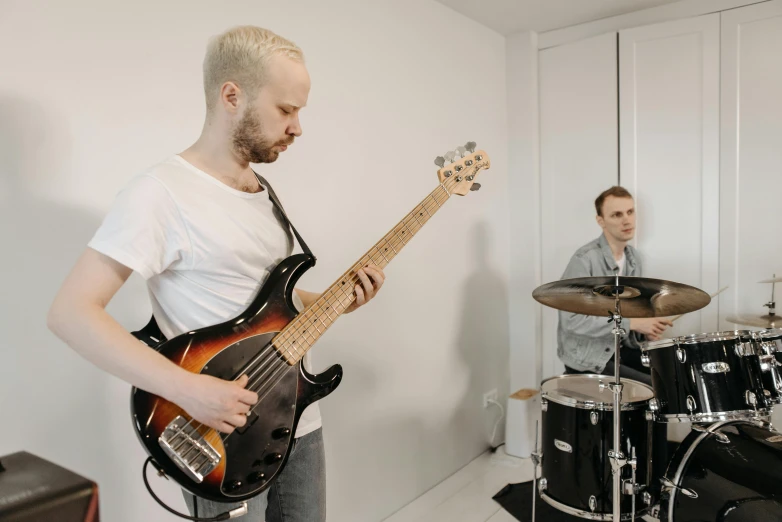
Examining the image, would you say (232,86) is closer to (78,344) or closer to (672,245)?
(78,344)

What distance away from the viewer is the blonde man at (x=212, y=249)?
3.04 feet

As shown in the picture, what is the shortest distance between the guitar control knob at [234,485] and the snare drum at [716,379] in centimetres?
146

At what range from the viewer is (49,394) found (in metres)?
1.35

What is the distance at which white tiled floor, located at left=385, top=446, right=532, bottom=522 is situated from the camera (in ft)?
7.89

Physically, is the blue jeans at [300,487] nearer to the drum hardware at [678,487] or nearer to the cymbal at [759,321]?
the drum hardware at [678,487]

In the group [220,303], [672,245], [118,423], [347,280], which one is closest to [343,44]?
[347,280]

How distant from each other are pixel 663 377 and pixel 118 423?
168 cm

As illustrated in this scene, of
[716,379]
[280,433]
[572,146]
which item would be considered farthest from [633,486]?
[572,146]

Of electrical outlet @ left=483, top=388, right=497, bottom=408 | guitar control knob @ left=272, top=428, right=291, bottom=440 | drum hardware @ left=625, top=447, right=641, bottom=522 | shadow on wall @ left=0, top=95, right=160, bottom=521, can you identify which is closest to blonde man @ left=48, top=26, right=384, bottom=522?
guitar control knob @ left=272, top=428, right=291, bottom=440

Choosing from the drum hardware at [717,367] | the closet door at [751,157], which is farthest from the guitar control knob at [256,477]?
the closet door at [751,157]

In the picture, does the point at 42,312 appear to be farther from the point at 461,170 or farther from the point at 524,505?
the point at 524,505

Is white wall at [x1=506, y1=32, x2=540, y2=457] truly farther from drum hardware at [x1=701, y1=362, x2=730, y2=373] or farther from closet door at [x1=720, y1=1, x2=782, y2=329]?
drum hardware at [x1=701, y1=362, x2=730, y2=373]

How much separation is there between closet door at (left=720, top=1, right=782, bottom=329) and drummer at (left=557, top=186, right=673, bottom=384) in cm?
46

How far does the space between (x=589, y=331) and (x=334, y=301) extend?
1.59 meters
